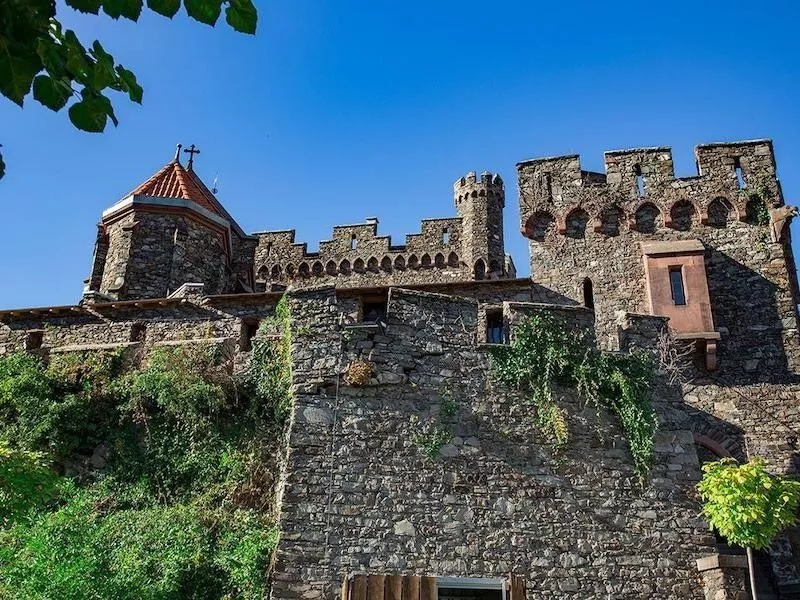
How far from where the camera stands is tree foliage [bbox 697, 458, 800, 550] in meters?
11.0

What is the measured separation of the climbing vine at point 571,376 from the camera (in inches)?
468

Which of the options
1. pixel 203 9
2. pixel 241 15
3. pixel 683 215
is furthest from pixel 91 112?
pixel 683 215

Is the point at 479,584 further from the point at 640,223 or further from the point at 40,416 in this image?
the point at 640,223

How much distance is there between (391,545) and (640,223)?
13.3 m

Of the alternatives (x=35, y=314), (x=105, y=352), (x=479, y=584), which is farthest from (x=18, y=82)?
(x=35, y=314)

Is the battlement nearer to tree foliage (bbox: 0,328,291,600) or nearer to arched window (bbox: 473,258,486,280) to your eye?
arched window (bbox: 473,258,486,280)

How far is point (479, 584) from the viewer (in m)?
7.42

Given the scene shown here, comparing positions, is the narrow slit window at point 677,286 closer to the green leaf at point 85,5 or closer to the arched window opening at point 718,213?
the arched window opening at point 718,213

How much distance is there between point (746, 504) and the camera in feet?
36.3

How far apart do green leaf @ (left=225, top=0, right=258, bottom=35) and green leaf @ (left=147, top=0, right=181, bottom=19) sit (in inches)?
9.4

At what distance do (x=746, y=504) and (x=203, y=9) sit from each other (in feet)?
31.9

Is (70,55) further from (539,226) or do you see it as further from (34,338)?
(539,226)

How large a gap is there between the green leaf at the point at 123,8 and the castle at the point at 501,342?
494 cm

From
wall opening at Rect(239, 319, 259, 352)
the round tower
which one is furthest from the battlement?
wall opening at Rect(239, 319, 259, 352)
